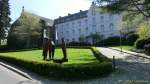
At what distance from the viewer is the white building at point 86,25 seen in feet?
269

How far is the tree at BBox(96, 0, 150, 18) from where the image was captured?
1192 inches

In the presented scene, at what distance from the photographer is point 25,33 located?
7219 centimetres

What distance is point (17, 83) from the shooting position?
60.3 feet

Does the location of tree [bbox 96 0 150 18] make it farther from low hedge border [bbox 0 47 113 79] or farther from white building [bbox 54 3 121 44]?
white building [bbox 54 3 121 44]

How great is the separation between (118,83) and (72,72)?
108 inches

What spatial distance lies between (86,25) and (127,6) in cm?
5921

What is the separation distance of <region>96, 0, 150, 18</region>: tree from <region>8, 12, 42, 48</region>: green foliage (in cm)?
4040

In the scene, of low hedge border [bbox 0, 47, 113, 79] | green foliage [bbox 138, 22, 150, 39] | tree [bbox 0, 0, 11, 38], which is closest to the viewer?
low hedge border [bbox 0, 47, 113, 79]

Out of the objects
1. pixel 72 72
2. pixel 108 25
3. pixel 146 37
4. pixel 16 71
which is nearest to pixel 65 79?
pixel 72 72

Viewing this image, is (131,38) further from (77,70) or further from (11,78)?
(77,70)

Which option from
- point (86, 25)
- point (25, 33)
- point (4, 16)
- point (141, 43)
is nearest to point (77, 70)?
point (141, 43)

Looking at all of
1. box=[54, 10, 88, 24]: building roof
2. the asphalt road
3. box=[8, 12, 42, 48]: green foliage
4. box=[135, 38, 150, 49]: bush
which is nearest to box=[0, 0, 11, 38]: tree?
box=[8, 12, 42, 48]: green foliage

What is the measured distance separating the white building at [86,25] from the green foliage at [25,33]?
33.7ft

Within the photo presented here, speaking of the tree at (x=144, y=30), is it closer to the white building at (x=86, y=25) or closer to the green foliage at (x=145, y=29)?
the green foliage at (x=145, y=29)
